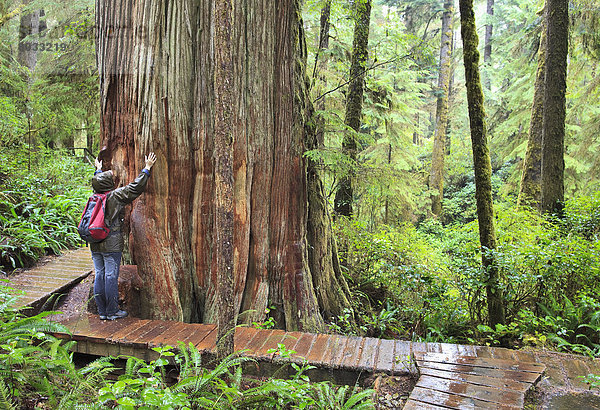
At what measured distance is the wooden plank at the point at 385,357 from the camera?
10.6 ft

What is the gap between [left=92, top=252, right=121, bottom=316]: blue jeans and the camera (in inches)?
162

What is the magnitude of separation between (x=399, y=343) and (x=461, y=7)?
162 inches

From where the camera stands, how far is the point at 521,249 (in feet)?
18.1

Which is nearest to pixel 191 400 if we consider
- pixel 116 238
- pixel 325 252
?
pixel 116 238

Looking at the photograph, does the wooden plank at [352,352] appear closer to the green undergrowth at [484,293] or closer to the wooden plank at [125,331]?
the green undergrowth at [484,293]

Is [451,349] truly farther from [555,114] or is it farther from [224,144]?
[555,114]

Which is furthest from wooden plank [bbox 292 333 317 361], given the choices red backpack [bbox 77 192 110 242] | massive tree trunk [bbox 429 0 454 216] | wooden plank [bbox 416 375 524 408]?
massive tree trunk [bbox 429 0 454 216]

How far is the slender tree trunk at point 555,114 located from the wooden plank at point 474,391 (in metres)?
6.60

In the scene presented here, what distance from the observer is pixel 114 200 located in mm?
4102

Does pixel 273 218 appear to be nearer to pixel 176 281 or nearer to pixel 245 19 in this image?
pixel 176 281

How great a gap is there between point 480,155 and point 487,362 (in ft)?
8.51

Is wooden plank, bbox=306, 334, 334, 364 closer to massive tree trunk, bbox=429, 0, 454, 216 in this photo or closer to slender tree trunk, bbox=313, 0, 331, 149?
slender tree trunk, bbox=313, 0, 331, 149

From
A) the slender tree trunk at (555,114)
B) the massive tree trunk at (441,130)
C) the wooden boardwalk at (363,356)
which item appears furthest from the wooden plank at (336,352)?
the massive tree trunk at (441,130)

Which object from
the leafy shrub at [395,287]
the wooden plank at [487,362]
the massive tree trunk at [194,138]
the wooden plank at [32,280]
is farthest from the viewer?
the leafy shrub at [395,287]
